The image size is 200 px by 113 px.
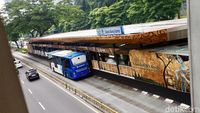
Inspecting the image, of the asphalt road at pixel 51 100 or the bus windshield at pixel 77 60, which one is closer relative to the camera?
the asphalt road at pixel 51 100

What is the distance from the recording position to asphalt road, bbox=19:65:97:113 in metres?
15.8

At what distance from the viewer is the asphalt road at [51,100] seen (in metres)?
15.8

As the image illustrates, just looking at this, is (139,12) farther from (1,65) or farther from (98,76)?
(1,65)

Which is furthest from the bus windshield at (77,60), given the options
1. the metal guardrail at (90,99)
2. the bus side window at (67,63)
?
the metal guardrail at (90,99)

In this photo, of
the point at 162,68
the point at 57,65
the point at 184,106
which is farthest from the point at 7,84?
the point at 57,65

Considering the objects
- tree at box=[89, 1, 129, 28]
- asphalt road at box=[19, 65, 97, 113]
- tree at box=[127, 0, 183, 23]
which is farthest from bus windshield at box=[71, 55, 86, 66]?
tree at box=[89, 1, 129, 28]

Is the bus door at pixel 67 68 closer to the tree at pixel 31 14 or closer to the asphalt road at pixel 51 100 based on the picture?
the asphalt road at pixel 51 100

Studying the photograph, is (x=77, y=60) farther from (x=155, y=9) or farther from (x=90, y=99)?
(x=155, y=9)

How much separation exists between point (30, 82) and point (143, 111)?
1776 centimetres

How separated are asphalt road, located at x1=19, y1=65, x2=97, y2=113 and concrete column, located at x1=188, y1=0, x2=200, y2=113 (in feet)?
24.3

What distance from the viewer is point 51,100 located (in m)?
18.8

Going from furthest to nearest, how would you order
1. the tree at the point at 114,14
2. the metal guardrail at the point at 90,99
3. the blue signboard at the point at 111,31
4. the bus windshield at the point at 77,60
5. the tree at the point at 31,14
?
the tree at the point at 31,14 < the tree at the point at 114,14 < the bus windshield at the point at 77,60 < the blue signboard at the point at 111,31 < the metal guardrail at the point at 90,99

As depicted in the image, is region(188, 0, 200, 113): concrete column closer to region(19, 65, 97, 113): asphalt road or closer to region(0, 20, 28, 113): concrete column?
region(0, 20, 28, 113): concrete column

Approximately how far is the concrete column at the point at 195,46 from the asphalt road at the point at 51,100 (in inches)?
292
